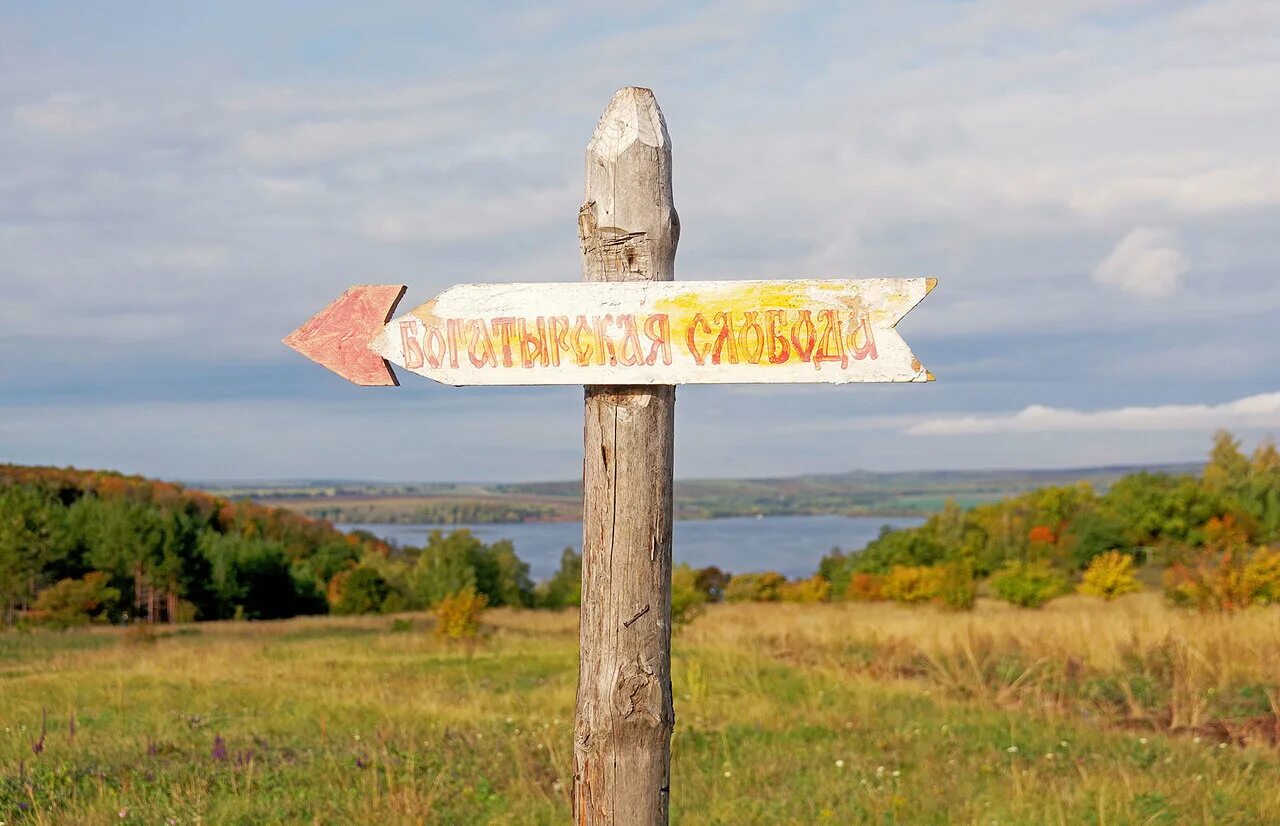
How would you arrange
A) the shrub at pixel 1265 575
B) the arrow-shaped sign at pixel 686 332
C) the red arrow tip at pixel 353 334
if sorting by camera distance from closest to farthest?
the arrow-shaped sign at pixel 686 332 → the red arrow tip at pixel 353 334 → the shrub at pixel 1265 575

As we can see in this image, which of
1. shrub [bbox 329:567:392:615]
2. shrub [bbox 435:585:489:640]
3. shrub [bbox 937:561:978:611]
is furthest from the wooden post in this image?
shrub [bbox 329:567:392:615]

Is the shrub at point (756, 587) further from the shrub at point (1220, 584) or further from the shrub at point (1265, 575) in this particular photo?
the shrub at point (1220, 584)

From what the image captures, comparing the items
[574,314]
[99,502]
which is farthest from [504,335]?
[99,502]

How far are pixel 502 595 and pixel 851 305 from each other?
4274 cm

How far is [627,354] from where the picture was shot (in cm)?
336

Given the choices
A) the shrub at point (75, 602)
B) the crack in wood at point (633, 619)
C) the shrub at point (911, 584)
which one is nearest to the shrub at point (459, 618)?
the crack in wood at point (633, 619)

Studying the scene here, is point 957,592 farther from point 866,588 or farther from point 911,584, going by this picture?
point 866,588

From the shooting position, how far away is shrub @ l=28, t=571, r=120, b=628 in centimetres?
3534

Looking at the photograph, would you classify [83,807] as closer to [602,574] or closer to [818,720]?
[602,574]

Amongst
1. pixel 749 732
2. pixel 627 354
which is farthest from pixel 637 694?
pixel 749 732

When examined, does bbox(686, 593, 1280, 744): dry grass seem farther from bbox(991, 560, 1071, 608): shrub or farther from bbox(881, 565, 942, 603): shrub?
bbox(881, 565, 942, 603): shrub

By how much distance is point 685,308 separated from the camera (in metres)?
3.35

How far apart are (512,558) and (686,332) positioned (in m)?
43.7

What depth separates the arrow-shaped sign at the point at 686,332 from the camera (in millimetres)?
3311
